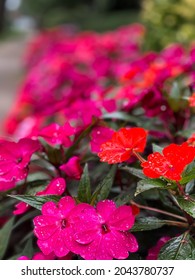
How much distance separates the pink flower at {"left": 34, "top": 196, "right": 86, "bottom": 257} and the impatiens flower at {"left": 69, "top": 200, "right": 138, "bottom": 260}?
0.02 m

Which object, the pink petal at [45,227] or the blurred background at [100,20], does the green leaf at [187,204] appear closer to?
the pink petal at [45,227]

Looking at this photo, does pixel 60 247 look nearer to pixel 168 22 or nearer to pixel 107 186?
pixel 107 186

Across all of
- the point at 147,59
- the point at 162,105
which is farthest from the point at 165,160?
the point at 147,59

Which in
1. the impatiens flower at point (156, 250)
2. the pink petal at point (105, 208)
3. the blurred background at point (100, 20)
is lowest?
the blurred background at point (100, 20)

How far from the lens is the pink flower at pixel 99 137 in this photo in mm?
1172

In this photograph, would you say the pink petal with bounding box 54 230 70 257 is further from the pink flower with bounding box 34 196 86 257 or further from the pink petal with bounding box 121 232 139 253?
the pink petal with bounding box 121 232 139 253

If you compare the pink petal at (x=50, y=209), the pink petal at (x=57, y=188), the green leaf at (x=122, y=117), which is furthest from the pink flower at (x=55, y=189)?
the green leaf at (x=122, y=117)

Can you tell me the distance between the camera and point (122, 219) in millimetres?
913

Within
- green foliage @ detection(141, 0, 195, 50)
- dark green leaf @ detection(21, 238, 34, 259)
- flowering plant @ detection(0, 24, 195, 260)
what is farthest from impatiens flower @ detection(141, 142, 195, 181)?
green foliage @ detection(141, 0, 195, 50)

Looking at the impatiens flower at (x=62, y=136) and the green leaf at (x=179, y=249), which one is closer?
the green leaf at (x=179, y=249)

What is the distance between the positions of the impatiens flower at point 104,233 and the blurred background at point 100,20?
351cm

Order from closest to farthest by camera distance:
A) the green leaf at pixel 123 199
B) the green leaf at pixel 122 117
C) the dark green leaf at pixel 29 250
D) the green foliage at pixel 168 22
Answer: the green leaf at pixel 123 199 < the dark green leaf at pixel 29 250 < the green leaf at pixel 122 117 < the green foliage at pixel 168 22

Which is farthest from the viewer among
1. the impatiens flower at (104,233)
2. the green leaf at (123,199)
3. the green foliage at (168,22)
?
the green foliage at (168,22)

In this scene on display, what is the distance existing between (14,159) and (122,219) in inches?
12.5
